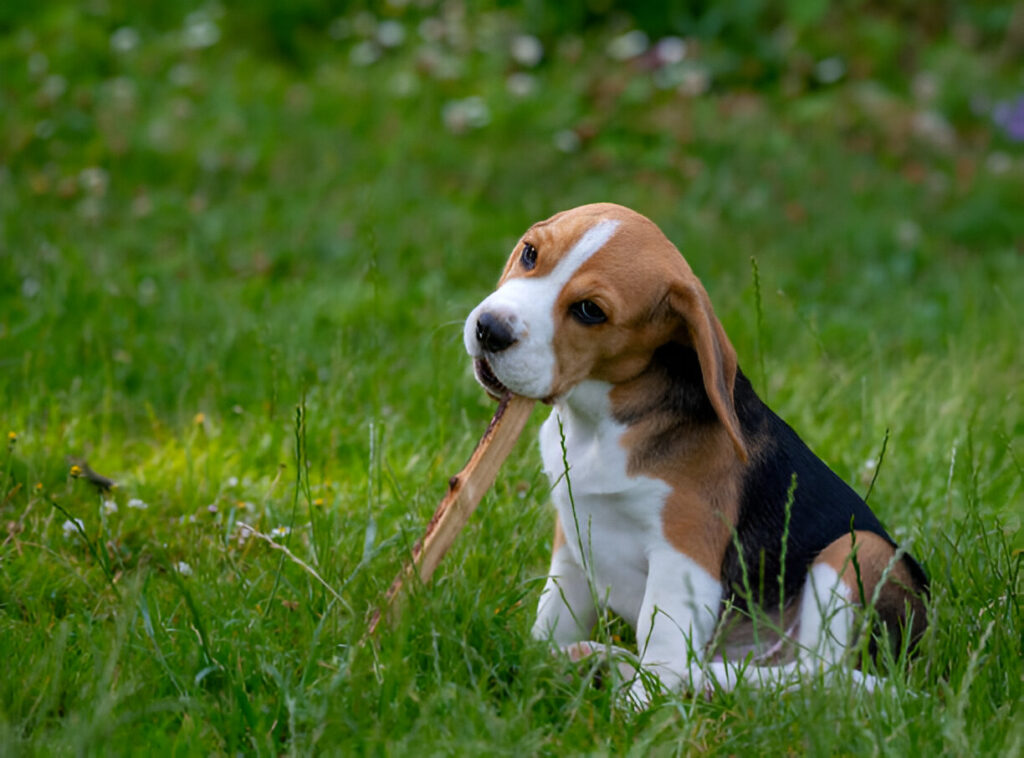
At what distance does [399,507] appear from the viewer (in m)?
3.70

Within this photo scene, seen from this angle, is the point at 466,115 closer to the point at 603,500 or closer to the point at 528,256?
the point at 528,256

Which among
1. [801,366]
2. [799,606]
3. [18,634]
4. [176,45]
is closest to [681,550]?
[799,606]

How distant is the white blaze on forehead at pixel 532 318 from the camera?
2691mm

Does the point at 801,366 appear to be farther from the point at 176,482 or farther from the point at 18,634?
the point at 18,634

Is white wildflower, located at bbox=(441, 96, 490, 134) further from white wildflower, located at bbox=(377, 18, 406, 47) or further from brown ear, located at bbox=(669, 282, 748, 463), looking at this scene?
brown ear, located at bbox=(669, 282, 748, 463)

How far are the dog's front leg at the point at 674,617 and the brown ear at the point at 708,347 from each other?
0.31 m

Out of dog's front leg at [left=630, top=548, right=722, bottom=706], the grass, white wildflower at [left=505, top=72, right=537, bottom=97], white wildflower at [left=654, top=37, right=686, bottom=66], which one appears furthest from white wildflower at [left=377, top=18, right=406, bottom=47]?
dog's front leg at [left=630, top=548, right=722, bottom=706]

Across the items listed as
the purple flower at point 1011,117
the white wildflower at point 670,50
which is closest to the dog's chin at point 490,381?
the white wildflower at point 670,50

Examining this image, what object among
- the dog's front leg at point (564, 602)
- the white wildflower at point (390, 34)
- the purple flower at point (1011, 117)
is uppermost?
the dog's front leg at point (564, 602)

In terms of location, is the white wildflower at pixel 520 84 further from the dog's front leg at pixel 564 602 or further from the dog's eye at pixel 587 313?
the dog's eye at pixel 587 313

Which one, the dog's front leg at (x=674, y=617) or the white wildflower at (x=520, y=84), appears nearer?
the dog's front leg at (x=674, y=617)

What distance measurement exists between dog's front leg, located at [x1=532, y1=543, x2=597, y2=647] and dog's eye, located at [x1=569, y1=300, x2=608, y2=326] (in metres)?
0.68

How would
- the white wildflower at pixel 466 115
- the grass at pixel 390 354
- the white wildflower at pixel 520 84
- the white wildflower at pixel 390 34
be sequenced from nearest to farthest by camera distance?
the grass at pixel 390 354 → the white wildflower at pixel 466 115 → the white wildflower at pixel 520 84 → the white wildflower at pixel 390 34

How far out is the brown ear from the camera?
278cm
